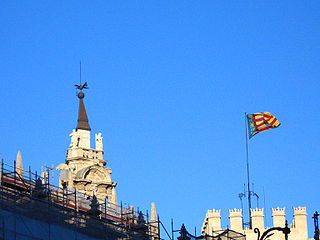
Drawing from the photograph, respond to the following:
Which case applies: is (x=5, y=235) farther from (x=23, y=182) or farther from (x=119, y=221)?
(x=119, y=221)

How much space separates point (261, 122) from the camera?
139625 mm

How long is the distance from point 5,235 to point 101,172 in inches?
2341

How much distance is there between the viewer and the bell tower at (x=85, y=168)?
120m

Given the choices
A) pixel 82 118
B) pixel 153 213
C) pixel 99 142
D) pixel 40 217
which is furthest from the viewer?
pixel 82 118

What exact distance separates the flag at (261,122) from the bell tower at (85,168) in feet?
72.4

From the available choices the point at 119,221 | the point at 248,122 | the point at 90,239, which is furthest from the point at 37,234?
the point at 248,122

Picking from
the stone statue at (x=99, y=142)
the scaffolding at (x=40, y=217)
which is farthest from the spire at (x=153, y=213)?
the scaffolding at (x=40, y=217)

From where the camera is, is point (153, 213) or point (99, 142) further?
point (99, 142)

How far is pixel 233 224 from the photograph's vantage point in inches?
5231

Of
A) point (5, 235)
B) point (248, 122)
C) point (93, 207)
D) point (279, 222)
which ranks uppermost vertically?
point (248, 122)

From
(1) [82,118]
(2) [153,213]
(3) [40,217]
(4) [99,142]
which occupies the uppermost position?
(1) [82,118]

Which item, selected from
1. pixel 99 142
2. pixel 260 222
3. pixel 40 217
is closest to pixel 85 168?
pixel 99 142

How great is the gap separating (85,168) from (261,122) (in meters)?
28.7

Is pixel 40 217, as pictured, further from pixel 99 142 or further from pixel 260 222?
pixel 260 222
